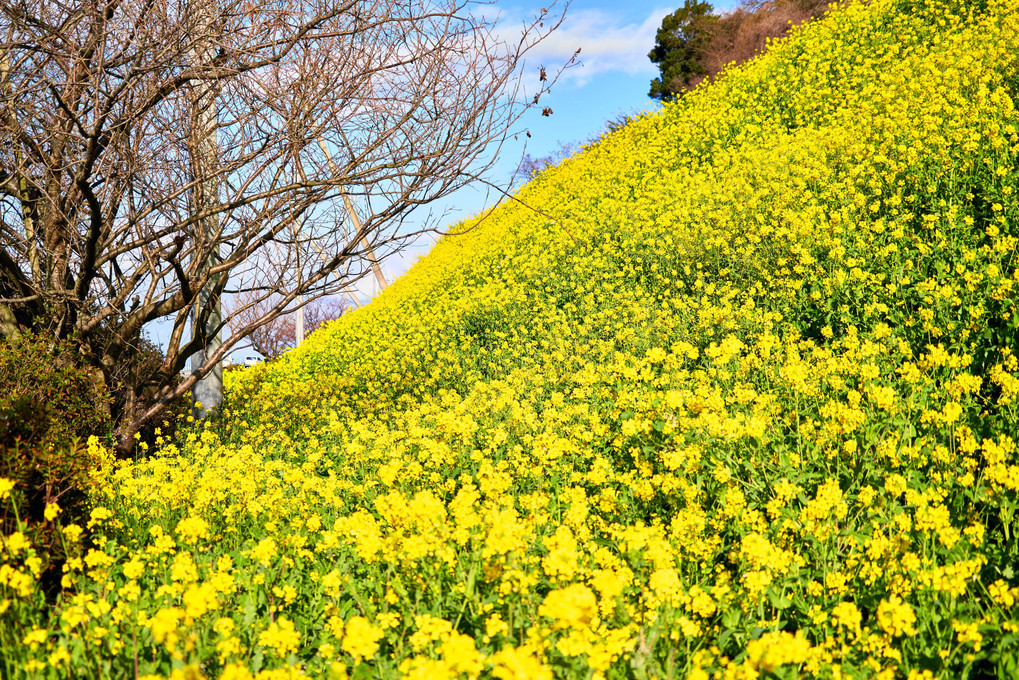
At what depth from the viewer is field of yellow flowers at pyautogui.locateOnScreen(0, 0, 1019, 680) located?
2.60m

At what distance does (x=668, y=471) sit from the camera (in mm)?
4223

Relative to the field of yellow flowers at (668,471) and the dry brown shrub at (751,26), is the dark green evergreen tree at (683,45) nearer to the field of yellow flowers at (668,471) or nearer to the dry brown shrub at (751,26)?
the dry brown shrub at (751,26)

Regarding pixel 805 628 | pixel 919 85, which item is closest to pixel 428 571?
pixel 805 628

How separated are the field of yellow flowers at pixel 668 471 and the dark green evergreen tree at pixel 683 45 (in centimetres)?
1526

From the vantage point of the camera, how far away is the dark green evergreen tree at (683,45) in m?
25.7

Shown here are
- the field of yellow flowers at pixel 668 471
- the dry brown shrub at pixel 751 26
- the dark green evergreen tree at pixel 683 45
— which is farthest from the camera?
the dark green evergreen tree at pixel 683 45

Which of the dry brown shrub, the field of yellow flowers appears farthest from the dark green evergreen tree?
the field of yellow flowers

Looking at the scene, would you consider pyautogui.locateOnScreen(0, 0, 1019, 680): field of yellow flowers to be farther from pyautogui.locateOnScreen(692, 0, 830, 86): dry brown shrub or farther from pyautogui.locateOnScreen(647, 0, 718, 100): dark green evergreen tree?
pyautogui.locateOnScreen(647, 0, 718, 100): dark green evergreen tree

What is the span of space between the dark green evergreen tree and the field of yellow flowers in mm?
15262

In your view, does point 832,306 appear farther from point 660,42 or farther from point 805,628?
point 660,42

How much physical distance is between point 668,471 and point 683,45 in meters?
26.6

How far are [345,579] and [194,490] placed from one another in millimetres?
2043

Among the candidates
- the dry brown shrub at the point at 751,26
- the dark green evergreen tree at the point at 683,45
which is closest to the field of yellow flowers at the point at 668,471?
the dry brown shrub at the point at 751,26

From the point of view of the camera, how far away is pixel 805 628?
276 cm
